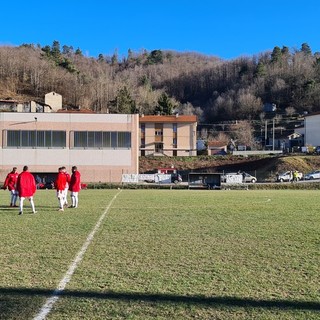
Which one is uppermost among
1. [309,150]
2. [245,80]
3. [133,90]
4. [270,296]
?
[245,80]

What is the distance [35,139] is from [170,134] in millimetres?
39804

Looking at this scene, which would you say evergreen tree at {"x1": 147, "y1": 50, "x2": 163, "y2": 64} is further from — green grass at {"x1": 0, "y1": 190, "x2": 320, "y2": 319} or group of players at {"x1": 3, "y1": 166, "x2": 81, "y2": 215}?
green grass at {"x1": 0, "y1": 190, "x2": 320, "y2": 319}

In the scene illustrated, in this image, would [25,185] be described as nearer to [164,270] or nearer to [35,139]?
[164,270]

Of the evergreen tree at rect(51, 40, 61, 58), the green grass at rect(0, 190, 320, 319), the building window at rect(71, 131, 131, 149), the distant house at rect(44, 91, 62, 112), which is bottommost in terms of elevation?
the green grass at rect(0, 190, 320, 319)

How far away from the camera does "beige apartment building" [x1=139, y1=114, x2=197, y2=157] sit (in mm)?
94625

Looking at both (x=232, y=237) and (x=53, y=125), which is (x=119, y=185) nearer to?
(x=53, y=125)

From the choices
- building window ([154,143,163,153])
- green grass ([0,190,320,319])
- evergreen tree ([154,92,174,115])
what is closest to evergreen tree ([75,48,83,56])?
evergreen tree ([154,92,174,115])

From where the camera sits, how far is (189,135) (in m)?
94.9

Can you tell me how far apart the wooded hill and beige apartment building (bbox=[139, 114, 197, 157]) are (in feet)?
22.7

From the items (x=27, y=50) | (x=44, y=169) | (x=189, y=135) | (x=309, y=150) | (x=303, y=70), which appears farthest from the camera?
(x=303, y=70)

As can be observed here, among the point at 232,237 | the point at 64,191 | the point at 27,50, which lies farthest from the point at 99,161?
the point at 27,50

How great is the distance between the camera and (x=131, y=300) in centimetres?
Result: 582

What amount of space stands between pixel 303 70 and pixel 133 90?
7090cm

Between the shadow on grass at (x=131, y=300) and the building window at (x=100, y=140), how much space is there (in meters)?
56.1
